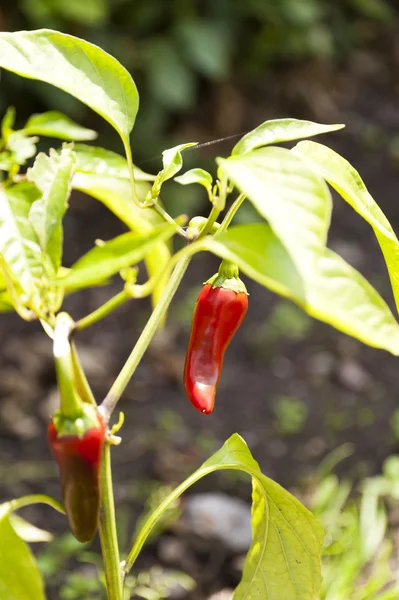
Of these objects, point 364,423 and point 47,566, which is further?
point 364,423

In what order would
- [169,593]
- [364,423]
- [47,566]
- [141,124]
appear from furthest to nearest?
[141,124] → [364,423] → [47,566] → [169,593]

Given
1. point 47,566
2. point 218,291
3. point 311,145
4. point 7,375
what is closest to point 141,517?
point 47,566

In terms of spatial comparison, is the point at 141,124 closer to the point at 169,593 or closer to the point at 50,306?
the point at 169,593

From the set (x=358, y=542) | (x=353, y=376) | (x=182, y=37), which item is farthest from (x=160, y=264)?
(x=182, y=37)

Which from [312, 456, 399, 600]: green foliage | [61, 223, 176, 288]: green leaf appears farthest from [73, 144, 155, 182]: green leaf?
[312, 456, 399, 600]: green foliage

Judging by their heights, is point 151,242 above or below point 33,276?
above

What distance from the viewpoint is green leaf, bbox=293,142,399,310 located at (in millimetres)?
530

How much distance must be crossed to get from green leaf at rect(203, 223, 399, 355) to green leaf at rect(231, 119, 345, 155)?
124 millimetres

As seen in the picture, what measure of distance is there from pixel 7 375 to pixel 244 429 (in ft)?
2.14

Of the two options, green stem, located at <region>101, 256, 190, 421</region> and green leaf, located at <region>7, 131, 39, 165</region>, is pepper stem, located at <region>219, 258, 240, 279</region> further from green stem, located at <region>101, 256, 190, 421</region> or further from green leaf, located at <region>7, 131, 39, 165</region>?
green leaf, located at <region>7, 131, 39, 165</region>

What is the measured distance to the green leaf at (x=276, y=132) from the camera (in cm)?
56

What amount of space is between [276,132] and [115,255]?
0.58ft

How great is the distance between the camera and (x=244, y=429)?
195cm

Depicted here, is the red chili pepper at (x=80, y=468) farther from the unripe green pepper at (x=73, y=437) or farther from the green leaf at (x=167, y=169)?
the green leaf at (x=167, y=169)
